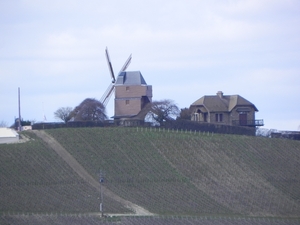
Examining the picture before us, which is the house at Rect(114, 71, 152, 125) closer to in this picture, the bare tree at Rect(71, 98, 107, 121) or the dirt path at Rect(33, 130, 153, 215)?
the bare tree at Rect(71, 98, 107, 121)

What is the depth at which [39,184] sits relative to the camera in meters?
52.8

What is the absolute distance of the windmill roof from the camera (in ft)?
266

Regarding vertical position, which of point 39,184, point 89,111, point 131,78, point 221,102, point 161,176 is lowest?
point 39,184

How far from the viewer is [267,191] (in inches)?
2270

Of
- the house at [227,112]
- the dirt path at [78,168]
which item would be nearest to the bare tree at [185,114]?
the house at [227,112]

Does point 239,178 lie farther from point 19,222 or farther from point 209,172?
point 19,222

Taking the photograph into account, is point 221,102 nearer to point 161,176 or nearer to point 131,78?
point 131,78

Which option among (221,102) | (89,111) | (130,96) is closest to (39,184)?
(89,111)

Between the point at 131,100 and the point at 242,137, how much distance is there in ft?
50.0

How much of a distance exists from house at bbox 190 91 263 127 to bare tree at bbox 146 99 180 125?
3953mm

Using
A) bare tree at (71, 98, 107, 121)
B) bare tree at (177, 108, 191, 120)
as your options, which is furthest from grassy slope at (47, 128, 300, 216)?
bare tree at (177, 108, 191, 120)

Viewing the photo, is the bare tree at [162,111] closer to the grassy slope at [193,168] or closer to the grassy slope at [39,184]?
the grassy slope at [193,168]

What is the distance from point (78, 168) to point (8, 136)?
8.25 metres

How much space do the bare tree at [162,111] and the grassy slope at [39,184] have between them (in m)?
19.3
